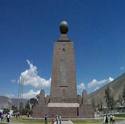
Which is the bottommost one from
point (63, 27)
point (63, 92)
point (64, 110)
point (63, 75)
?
point (64, 110)

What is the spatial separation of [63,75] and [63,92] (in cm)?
258

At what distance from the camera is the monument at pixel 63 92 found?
4828cm

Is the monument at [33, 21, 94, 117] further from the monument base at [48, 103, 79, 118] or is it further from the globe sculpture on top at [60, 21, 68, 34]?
A: the globe sculpture on top at [60, 21, 68, 34]

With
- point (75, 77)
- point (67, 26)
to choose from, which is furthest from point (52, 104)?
point (67, 26)

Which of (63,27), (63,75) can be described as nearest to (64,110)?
(63,75)

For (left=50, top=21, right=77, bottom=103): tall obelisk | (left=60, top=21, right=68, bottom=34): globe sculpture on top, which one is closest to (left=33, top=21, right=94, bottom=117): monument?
(left=50, top=21, right=77, bottom=103): tall obelisk

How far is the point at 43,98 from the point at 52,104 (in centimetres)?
169

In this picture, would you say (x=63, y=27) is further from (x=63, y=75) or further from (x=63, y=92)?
(x=63, y=92)

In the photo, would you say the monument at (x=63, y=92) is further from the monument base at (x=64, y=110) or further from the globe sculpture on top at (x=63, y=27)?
the globe sculpture on top at (x=63, y=27)

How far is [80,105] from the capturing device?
49.0 m

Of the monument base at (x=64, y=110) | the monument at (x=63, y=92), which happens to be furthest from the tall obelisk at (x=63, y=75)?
the monument base at (x=64, y=110)

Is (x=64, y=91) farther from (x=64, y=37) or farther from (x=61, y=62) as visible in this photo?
(x=64, y=37)

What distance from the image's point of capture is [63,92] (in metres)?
50.2

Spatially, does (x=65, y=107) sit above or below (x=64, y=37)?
below
